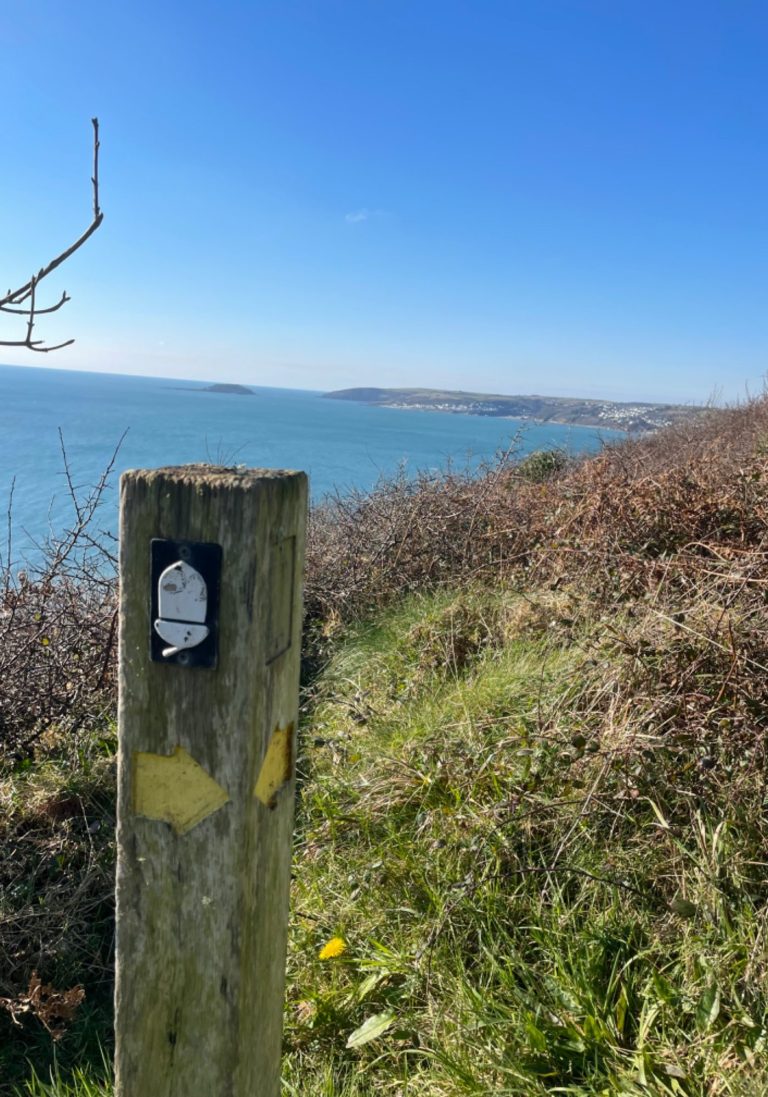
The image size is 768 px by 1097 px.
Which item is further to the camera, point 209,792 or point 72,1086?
point 72,1086

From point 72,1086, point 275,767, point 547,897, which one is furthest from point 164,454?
point 275,767

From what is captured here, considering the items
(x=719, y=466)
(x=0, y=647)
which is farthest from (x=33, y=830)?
(x=719, y=466)

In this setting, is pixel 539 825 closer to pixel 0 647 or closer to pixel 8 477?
pixel 0 647

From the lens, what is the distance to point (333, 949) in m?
2.52

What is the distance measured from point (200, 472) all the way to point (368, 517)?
20.7 feet

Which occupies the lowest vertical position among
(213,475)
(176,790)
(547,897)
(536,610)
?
(547,897)

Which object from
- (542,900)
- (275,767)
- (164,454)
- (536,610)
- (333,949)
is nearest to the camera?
(275,767)

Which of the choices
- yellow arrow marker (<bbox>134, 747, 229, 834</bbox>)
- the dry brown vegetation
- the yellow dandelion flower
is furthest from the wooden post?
the dry brown vegetation

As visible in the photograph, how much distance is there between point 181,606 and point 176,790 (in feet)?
1.08

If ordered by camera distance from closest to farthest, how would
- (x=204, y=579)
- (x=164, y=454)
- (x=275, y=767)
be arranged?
(x=204, y=579), (x=275, y=767), (x=164, y=454)

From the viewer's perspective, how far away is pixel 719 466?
18.5 feet

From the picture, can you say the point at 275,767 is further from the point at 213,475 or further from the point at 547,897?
the point at 547,897

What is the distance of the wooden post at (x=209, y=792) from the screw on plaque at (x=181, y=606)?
0.11 feet

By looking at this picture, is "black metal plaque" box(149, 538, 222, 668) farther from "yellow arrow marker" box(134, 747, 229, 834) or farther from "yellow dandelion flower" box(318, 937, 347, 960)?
"yellow dandelion flower" box(318, 937, 347, 960)
